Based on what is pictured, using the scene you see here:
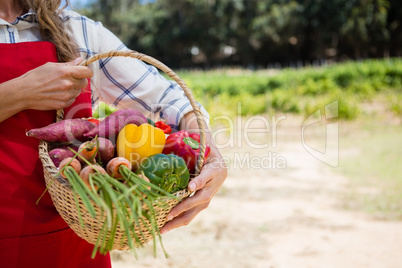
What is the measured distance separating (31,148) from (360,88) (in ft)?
39.6

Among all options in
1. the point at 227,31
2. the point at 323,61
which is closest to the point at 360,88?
the point at 323,61

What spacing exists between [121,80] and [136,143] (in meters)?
0.32

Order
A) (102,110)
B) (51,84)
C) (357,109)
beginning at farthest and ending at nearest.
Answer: (357,109) < (102,110) < (51,84)

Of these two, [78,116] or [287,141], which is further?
[287,141]

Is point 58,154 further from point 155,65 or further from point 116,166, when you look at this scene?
point 155,65

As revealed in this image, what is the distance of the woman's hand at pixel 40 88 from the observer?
3.27 feet

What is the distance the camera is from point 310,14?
30734mm

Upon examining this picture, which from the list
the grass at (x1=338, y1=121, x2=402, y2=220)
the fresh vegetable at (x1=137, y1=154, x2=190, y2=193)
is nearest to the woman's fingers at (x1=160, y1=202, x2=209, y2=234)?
the fresh vegetable at (x1=137, y1=154, x2=190, y2=193)

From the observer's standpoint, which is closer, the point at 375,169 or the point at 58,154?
the point at 58,154

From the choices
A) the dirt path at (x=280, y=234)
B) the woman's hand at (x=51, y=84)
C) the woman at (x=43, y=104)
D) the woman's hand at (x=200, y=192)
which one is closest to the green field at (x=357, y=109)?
the dirt path at (x=280, y=234)

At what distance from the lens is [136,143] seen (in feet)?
3.48

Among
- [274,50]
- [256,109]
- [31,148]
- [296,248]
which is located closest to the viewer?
[31,148]

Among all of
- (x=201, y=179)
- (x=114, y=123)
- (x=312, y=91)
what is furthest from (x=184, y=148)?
(x=312, y=91)

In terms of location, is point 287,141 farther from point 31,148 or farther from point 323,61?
point 323,61
